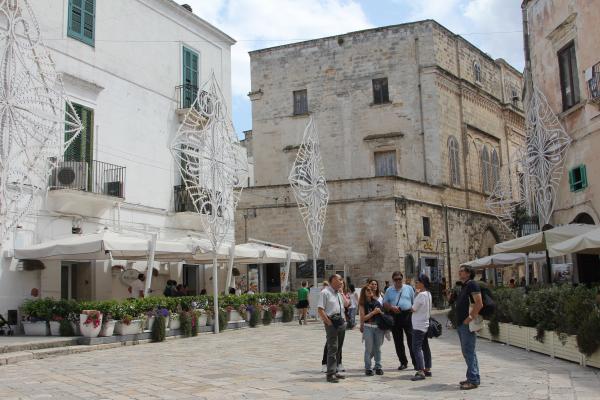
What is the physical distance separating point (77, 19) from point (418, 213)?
1611 cm

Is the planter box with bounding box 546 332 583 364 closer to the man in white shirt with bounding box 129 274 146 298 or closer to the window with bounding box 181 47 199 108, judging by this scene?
the man in white shirt with bounding box 129 274 146 298

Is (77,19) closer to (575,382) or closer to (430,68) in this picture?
(575,382)

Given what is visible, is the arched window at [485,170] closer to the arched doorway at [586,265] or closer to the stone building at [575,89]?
the stone building at [575,89]

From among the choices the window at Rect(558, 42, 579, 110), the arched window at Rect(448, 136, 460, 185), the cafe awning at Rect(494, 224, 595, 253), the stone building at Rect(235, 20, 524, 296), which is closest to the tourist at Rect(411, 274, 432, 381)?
the cafe awning at Rect(494, 224, 595, 253)

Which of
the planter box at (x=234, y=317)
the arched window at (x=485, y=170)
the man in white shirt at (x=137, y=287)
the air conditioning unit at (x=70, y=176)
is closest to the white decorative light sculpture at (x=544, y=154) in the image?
the planter box at (x=234, y=317)

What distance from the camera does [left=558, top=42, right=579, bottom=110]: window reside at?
17797mm

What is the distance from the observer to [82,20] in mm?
17484

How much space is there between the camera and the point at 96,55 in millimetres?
17891

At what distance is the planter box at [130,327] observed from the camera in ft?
47.1

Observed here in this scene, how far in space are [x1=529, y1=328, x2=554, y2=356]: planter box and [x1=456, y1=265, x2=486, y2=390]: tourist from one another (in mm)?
3702

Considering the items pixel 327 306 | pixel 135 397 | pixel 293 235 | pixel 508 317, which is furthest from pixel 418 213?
pixel 135 397

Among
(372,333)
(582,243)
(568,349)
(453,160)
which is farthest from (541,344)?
(453,160)

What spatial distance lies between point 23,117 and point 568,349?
35.3 ft

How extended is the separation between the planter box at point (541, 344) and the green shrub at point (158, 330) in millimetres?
8021
